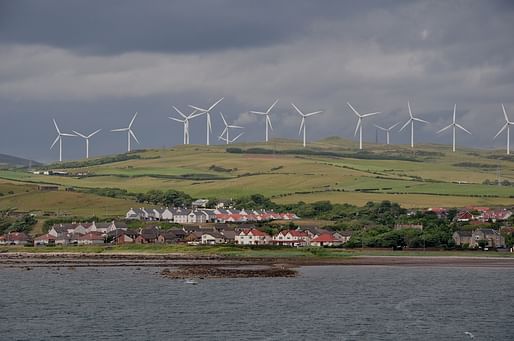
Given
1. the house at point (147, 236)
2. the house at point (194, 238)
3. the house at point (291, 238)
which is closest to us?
the house at point (291, 238)

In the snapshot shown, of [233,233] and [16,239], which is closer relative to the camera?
[16,239]

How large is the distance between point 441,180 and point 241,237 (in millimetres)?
75786

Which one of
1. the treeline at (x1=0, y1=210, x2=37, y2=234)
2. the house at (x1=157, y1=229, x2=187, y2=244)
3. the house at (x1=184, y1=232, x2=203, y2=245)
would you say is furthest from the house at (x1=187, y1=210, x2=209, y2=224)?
the treeline at (x1=0, y1=210, x2=37, y2=234)

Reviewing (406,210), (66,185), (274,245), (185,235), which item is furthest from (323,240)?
(66,185)

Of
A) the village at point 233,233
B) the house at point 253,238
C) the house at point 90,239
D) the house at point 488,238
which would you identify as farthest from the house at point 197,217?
the house at point 488,238

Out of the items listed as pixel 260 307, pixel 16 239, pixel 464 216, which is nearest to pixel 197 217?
pixel 16 239

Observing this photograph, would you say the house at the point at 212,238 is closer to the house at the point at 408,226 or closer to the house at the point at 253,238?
the house at the point at 253,238

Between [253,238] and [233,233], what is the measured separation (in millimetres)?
5054

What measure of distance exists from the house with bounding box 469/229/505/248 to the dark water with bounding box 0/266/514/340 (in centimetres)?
2951

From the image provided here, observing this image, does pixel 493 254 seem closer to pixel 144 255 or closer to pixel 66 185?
pixel 144 255

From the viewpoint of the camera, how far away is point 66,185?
175m

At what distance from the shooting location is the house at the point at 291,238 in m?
110

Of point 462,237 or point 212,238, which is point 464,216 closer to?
point 462,237

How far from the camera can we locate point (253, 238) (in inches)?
4473
